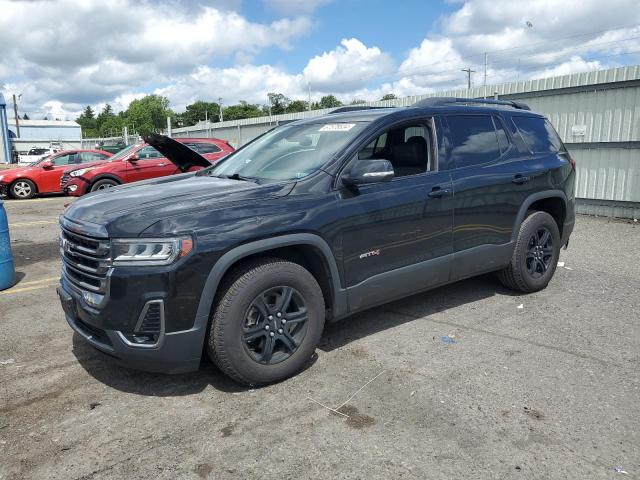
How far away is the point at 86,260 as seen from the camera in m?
3.31

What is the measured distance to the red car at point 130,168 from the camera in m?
12.8

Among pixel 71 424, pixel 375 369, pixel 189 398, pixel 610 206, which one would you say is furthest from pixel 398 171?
pixel 610 206

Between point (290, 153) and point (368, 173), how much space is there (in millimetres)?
894

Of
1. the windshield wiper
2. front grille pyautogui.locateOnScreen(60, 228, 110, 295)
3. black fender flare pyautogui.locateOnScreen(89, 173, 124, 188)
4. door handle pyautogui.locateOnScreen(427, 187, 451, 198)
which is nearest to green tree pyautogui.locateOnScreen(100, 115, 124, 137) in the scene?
black fender flare pyautogui.locateOnScreen(89, 173, 124, 188)

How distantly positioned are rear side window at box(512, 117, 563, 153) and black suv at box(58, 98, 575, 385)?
54 millimetres

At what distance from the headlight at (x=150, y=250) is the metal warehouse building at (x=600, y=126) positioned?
33.0 feet

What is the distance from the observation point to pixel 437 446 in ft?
9.24

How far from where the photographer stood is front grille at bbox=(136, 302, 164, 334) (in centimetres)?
304

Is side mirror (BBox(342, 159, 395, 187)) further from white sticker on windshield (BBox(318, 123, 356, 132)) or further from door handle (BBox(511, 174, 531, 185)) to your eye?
door handle (BBox(511, 174, 531, 185))

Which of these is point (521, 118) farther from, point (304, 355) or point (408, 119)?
point (304, 355)

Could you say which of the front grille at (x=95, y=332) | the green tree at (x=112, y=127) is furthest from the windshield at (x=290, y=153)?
the green tree at (x=112, y=127)

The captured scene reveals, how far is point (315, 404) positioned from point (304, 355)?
41 cm

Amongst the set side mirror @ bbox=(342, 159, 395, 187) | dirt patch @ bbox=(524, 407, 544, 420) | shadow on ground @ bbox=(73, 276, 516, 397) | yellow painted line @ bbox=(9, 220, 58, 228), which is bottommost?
yellow painted line @ bbox=(9, 220, 58, 228)

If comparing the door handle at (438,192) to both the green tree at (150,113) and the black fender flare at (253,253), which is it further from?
the green tree at (150,113)
